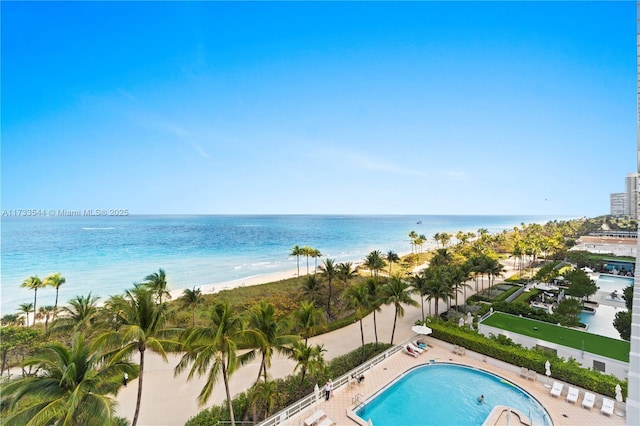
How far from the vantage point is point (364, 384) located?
1627 cm

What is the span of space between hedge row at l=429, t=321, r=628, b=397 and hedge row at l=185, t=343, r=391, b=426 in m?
5.22

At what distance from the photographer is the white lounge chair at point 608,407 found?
1314 centimetres

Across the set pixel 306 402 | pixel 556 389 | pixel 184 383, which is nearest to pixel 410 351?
pixel 556 389

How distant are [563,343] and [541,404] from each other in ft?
22.2

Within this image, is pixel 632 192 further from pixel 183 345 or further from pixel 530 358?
pixel 183 345

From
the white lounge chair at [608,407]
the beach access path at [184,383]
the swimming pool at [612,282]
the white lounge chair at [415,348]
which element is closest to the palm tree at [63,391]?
the beach access path at [184,383]

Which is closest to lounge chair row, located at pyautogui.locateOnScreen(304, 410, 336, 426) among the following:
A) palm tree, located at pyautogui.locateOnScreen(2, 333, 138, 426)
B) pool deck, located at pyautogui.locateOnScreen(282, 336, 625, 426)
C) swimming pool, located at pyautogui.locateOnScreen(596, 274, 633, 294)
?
pool deck, located at pyautogui.locateOnScreen(282, 336, 625, 426)

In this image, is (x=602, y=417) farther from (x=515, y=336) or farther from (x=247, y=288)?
(x=247, y=288)

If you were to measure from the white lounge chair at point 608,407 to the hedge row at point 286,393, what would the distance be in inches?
457

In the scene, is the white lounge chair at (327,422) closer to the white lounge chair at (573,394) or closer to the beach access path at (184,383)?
the beach access path at (184,383)

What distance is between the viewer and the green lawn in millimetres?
17656

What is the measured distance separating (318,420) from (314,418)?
0.79 ft

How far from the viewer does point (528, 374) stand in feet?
54.7

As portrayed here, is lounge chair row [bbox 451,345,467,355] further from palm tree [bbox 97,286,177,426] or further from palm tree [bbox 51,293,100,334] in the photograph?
palm tree [bbox 51,293,100,334]
